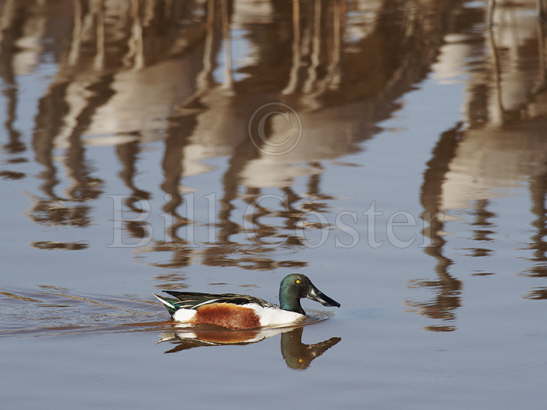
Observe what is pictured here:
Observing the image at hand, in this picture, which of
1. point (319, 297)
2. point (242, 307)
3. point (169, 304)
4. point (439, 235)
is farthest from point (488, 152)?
point (169, 304)

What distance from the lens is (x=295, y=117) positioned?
1698 cm

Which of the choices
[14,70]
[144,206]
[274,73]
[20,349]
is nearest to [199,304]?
[20,349]

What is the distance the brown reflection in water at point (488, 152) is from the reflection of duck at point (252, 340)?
883mm

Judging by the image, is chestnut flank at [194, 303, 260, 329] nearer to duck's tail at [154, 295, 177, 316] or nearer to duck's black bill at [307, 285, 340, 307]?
duck's tail at [154, 295, 177, 316]

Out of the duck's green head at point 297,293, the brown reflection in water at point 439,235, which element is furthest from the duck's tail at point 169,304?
the brown reflection in water at point 439,235

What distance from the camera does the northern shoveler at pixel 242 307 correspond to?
9375 mm

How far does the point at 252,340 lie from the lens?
931cm

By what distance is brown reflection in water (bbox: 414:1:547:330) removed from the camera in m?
11.2

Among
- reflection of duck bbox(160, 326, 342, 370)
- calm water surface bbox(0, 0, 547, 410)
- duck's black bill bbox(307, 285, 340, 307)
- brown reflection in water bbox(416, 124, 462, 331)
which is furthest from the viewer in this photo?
brown reflection in water bbox(416, 124, 462, 331)

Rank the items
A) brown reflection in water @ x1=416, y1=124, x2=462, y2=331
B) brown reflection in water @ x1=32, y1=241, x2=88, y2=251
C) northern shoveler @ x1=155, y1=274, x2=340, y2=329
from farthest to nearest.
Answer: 1. brown reflection in water @ x1=32, y1=241, x2=88, y2=251
2. brown reflection in water @ x1=416, y1=124, x2=462, y2=331
3. northern shoveler @ x1=155, y1=274, x2=340, y2=329

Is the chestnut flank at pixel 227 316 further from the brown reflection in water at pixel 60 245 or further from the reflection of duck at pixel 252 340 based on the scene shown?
the brown reflection in water at pixel 60 245

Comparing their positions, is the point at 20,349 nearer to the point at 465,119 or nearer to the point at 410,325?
the point at 410,325

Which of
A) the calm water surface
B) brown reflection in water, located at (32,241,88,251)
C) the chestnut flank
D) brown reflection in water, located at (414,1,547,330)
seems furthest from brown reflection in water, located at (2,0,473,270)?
the chestnut flank

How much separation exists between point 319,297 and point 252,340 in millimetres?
566
